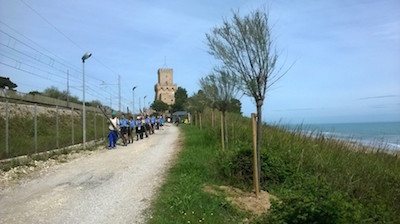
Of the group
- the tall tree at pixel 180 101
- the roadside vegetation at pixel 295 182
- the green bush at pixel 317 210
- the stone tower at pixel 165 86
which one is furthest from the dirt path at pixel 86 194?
the stone tower at pixel 165 86

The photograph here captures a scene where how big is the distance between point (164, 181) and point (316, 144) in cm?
641

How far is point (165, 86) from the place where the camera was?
5143 inches

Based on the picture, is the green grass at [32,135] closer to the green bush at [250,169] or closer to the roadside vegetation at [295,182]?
the roadside vegetation at [295,182]

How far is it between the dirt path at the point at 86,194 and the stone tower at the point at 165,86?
117 meters

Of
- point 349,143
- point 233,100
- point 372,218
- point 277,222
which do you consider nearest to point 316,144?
point 349,143

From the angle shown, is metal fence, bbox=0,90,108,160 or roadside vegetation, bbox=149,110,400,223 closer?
roadside vegetation, bbox=149,110,400,223

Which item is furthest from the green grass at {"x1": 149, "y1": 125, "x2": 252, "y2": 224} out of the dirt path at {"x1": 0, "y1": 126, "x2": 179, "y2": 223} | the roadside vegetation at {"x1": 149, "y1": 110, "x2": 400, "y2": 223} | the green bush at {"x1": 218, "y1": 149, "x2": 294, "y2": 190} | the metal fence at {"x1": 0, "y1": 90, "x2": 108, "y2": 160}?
the metal fence at {"x1": 0, "y1": 90, "x2": 108, "y2": 160}

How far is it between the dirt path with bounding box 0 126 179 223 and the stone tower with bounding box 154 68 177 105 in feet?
383

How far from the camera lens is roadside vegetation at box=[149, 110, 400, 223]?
17.5 feet

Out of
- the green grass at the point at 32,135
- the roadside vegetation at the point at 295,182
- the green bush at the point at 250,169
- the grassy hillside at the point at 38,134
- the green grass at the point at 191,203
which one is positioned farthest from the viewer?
the grassy hillside at the point at 38,134

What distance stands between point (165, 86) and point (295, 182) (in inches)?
4817

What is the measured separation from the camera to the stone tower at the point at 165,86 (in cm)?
12962

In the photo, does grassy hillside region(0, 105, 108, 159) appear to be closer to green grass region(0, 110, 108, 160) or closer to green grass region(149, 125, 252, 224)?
green grass region(0, 110, 108, 160)

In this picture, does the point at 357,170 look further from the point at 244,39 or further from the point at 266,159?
the point at 244,39
